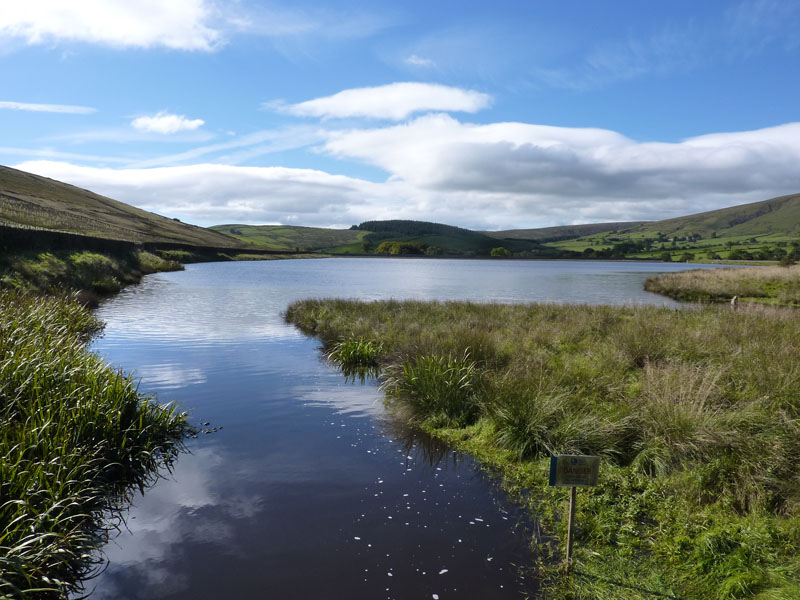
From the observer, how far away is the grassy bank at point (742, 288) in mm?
40312

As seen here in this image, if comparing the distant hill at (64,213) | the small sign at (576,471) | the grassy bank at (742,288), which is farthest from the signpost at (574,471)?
the distant hill at (64,213)

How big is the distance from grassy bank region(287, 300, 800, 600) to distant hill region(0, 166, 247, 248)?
252 feet

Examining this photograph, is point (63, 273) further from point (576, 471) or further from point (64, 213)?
point (64, 213)

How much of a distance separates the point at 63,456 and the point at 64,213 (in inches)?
4549

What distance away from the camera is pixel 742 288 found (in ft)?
149

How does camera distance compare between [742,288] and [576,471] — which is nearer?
[576,471]

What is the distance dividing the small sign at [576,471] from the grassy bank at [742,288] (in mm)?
38417

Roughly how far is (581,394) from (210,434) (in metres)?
7.84

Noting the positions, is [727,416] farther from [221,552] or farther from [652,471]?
[221,552]

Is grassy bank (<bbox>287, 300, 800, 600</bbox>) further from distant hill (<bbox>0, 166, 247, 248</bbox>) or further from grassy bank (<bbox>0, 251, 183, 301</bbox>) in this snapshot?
distant hill (<bbox>0, 166, 247, 248</bbox>)

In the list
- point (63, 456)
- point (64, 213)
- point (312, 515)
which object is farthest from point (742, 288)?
point (64, 213)

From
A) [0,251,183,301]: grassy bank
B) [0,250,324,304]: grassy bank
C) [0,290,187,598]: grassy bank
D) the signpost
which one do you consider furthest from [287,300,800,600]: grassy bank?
[0,250,324,304]: grassy bank

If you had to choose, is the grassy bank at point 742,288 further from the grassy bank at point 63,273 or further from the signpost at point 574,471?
the grassy bank at point 63,273

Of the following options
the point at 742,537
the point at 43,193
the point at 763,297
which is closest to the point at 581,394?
the point at 742,537
